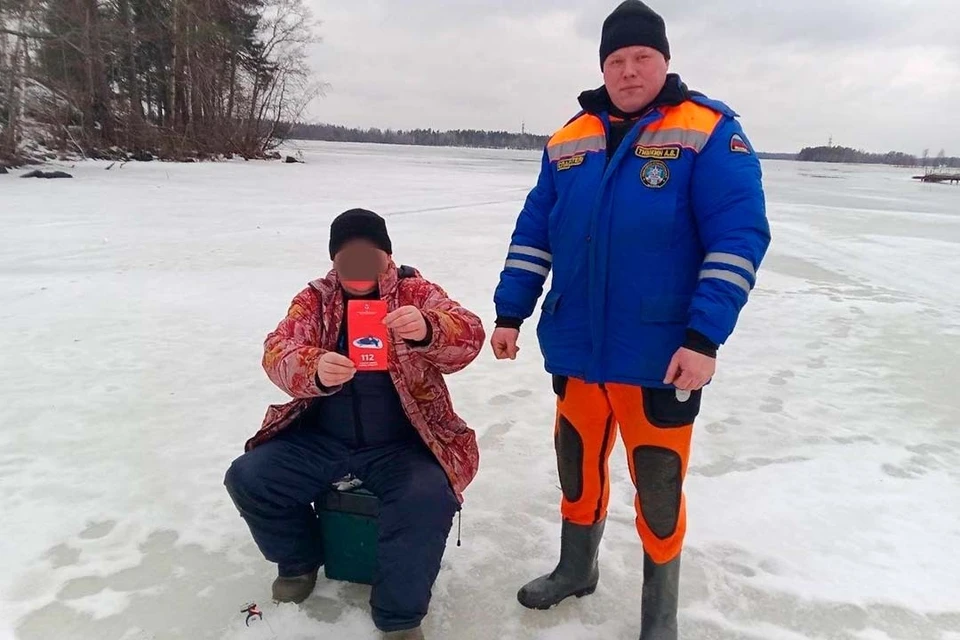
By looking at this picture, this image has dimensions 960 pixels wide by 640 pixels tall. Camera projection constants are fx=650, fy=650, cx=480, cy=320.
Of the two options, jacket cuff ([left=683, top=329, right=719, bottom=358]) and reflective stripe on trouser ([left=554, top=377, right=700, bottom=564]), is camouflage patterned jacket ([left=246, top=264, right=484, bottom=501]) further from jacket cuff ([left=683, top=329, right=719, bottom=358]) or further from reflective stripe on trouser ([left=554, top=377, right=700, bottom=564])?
jacket cuff ([left=683, top=329, right=719, bottom=358])

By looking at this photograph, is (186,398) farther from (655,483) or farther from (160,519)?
(655,483)

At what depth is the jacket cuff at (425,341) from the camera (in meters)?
2.02

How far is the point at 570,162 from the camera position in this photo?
1.99 m

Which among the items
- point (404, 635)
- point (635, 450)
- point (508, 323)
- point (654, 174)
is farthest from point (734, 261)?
point (404, 635)

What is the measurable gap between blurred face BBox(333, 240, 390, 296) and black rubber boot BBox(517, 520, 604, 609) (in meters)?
1.07

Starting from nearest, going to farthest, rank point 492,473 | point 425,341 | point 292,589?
point 425,341, point 292,589, point 492,473

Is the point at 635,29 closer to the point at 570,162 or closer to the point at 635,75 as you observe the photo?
the point at 635,75

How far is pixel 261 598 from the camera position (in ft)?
7.17

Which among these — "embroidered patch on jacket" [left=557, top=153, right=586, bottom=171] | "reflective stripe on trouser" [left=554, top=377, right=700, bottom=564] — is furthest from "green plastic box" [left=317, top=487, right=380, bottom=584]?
"embroidered patch on jacket" [left=557, top=153, right=586, bottom=171]

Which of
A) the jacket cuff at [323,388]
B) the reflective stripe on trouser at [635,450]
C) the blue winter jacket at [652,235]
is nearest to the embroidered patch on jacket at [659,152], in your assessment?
the blue winter jacket at [652,235]

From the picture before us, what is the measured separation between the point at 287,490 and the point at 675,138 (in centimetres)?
157

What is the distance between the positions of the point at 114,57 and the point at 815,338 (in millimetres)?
25048

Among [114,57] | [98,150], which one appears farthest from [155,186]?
[114,57]

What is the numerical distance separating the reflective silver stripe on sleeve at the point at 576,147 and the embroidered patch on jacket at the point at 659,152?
121mm
